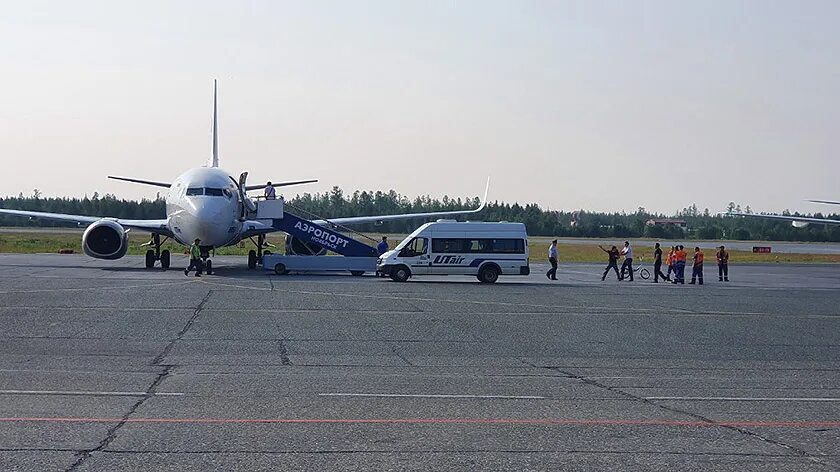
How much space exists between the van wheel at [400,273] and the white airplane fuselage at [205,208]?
6.87 meters

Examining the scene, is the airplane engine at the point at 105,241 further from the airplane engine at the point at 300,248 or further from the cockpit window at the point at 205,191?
the airplane engine at the point at 300,248

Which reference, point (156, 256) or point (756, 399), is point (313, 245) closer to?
point (156, 256)

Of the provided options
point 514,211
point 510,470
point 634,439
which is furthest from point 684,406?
point 514,211

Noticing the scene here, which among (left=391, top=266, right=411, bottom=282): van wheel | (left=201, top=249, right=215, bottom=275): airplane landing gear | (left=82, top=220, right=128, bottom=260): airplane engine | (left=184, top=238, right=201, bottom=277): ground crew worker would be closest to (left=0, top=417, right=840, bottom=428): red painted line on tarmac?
(left=391, top=266, right=411, bottom=282): van wheel

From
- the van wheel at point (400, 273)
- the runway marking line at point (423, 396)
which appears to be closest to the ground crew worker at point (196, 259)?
the van wheel at point (400, 273)

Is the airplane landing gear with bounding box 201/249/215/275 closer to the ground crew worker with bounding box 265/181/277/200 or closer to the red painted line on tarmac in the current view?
the ground crew worker with bounding box 265/181/277/200

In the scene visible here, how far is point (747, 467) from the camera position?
336 inches

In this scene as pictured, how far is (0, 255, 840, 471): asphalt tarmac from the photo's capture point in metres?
8.98

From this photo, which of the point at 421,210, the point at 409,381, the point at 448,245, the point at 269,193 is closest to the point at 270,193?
the point at 269,193

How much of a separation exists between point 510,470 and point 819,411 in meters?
5.23

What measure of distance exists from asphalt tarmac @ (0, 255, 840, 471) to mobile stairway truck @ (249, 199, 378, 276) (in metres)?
9.19

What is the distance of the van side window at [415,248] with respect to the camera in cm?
3597

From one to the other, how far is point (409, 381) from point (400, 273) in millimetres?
22266

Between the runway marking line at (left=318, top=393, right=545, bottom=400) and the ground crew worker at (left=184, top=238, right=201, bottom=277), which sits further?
the ground crew worker at (left=184, top=238, right=201, bottom=277)
